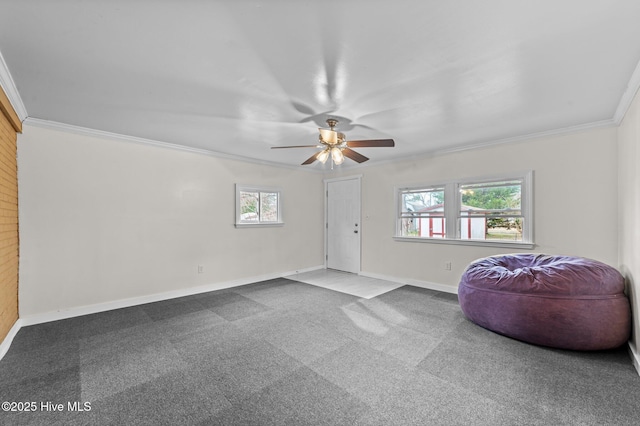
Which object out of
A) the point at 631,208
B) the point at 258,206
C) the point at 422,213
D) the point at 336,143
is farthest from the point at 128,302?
the point at 631,208

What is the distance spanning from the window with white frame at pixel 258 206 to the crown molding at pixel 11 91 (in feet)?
9.04

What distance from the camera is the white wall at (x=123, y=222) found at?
329 cm

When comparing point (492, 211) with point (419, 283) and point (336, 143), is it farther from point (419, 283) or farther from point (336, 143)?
point (336, 143)

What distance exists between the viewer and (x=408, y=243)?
200 inches

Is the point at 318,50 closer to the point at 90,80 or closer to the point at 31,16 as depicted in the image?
the point at 31,16

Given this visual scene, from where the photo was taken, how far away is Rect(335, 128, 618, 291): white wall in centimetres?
331

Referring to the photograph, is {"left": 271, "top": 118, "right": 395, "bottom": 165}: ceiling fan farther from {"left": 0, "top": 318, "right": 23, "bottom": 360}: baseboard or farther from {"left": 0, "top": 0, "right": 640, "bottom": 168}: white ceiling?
{"left": 0, "top": 318, "right": 23, "bottom": 360}: baseboard

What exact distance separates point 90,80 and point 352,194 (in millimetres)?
4588

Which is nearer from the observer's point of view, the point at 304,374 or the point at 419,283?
the point at 304,374

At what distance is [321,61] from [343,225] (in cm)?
442

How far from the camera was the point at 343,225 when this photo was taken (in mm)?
6199

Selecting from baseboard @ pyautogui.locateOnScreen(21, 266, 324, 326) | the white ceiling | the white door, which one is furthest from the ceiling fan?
baseboard @ pyautogui.locateOnScreen(21, 266, 324, 326)

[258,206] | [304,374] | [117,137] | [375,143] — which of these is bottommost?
[304,374]

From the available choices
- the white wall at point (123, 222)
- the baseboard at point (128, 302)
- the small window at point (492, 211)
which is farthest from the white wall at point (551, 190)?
the baseboard at point (128, 302)
